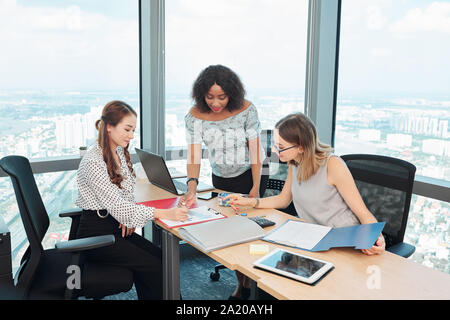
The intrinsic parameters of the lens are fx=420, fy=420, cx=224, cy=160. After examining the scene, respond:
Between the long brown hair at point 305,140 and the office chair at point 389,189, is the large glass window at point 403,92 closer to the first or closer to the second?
the office chair at point 389,189

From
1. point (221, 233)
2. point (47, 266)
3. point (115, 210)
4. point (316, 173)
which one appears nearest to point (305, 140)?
point (316, 173)

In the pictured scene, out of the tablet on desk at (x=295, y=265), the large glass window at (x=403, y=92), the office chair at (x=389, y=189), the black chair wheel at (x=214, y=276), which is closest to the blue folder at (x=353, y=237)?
the tablet on desk at (x=295, y=265)

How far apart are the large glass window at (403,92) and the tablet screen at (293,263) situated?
163 cm

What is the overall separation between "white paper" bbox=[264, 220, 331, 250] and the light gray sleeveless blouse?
0.11 m

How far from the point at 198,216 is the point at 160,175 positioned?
0.61 meters

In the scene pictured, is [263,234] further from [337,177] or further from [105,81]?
[105,81]

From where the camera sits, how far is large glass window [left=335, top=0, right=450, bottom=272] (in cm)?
293

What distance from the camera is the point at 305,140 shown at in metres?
2.11

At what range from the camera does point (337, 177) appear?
80.4 inches

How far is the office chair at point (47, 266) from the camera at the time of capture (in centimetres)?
182

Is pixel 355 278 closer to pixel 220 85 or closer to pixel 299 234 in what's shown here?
pixel 299 234

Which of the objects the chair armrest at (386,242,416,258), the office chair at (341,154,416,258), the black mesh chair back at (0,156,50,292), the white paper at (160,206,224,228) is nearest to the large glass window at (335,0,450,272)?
the office chair at (341,154,416,258)

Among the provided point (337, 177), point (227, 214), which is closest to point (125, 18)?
point (227, 214)

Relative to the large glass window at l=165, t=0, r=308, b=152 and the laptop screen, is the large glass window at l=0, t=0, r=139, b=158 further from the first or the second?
the laptop screen
